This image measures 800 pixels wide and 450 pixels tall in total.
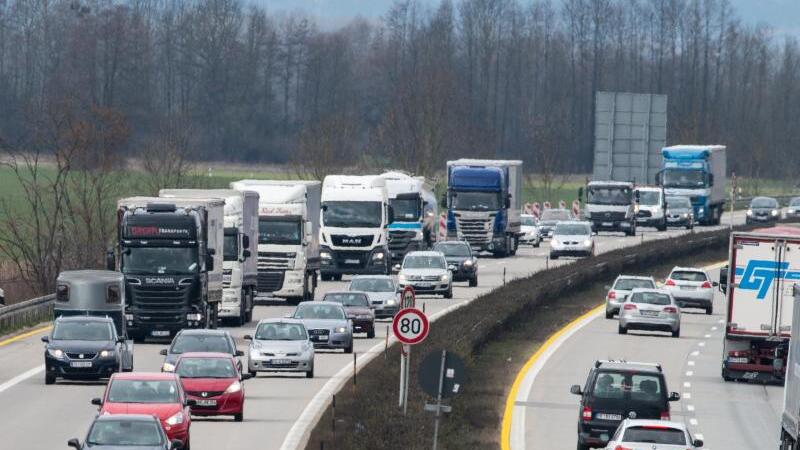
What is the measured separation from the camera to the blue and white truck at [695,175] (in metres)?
98.8

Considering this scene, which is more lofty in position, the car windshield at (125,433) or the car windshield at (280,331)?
the car windshield at (125,433)

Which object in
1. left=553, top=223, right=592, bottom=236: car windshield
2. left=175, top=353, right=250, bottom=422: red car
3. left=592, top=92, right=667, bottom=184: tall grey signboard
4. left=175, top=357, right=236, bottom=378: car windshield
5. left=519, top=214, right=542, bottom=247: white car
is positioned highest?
left=592, top=92, right=667, bottom=184: tall grey signboard

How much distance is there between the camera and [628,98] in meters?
91.9

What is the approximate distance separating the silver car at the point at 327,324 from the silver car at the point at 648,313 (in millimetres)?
9505

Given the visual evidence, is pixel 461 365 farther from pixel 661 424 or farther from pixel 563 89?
pixel 563 89

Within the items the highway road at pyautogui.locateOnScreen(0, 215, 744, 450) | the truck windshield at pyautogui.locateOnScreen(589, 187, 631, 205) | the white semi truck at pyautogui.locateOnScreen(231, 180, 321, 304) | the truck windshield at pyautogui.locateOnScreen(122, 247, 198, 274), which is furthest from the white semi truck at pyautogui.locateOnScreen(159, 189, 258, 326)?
the truck windshield at pyautogui.locateOnScreen(589, 187, 631, 205)

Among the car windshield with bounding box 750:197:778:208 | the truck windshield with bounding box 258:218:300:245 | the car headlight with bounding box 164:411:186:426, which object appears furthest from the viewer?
the car windshield with bounding box 750:197:778:208

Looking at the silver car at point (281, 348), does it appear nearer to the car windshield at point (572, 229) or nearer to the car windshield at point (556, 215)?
the car windshield at point (572, 229)

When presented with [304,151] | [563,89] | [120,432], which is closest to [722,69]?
[563,89]

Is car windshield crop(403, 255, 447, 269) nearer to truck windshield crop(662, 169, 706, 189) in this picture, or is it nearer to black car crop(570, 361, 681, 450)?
black car crop(570, 361, 681, 450)

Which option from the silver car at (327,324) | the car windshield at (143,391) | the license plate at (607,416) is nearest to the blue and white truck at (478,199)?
the silver car at (327,324)

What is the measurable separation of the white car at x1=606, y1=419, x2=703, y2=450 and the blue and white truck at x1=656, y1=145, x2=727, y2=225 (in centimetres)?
7314

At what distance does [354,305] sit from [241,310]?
4076mm

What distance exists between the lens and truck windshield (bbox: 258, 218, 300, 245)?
186 feet
